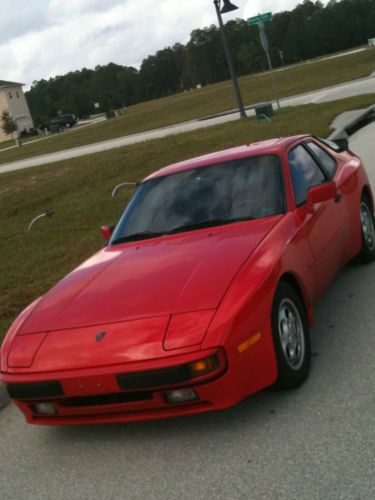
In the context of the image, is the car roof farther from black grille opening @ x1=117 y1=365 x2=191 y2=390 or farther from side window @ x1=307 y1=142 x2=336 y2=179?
black grille opening @ x1=117 y1=365 x2=191 y2=390

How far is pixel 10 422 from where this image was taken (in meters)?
4.28

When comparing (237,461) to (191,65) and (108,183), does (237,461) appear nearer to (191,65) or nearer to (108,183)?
(108,183)

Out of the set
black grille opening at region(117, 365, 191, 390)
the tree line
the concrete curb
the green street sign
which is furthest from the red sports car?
the tree line

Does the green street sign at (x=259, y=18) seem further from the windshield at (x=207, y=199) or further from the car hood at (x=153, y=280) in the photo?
the car hood at (x=153, y=280)

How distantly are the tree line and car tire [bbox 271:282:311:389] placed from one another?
116m

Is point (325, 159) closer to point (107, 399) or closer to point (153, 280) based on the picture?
point (153, 280)

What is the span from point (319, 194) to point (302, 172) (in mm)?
507

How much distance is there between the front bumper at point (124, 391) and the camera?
3230 millimetres

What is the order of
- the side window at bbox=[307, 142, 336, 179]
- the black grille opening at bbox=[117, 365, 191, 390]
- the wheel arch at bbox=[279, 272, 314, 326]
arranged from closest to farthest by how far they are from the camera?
the black grille opening at bbox=[117, 365, 191, 390]
the wheel arch at bbox=[279, 272, 314, 326]
the side window at bbox=[307, 142, 336, 179]

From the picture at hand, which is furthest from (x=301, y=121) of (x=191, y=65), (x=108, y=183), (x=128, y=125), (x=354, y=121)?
(x=191, y=65)

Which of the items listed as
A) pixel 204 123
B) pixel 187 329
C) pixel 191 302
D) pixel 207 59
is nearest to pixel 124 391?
pixel 187 329

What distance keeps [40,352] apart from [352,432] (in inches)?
65.8

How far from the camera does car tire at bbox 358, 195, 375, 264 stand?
5711 millimetres

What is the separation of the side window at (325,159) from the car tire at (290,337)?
1.85 m
